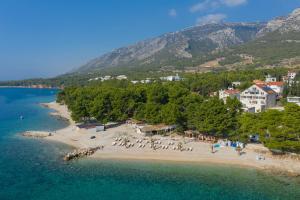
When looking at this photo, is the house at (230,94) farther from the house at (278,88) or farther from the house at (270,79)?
the house at (270,79)

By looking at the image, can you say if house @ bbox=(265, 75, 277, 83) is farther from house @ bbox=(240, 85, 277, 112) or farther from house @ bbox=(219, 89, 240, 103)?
house @ bbox=(240, 85, 277, 112)

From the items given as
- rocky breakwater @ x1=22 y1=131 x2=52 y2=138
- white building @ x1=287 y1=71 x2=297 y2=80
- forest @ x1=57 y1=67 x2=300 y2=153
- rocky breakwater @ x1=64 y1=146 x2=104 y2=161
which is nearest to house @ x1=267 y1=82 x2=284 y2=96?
white building @ x1=287 y1=71 x2=297 y2=80

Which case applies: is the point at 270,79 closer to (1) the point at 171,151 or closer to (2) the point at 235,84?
(2) the point at 235,84

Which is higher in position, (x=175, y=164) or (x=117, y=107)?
(x=117, y=107)

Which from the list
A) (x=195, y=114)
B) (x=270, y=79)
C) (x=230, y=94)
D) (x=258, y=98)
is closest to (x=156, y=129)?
(x=195, y=114)

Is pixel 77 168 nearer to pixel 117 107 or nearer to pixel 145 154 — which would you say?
pixel 145 154

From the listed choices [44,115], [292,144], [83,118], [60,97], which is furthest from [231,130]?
[60,97]
